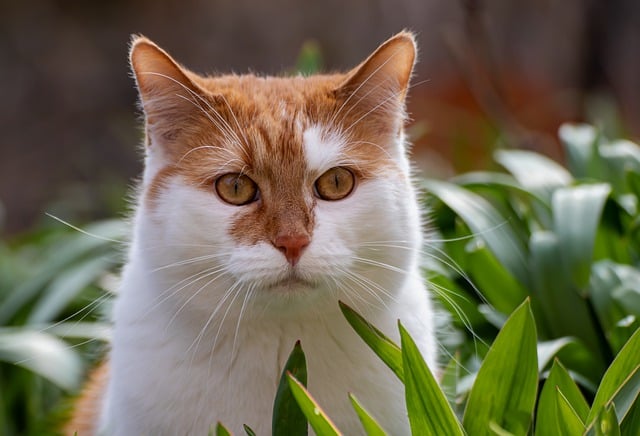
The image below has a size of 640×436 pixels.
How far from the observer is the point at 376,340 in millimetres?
1493

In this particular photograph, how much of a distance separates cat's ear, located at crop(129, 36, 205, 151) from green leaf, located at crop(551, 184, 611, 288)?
39.9 inches

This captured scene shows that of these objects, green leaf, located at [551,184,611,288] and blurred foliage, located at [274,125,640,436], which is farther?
green leaf, located at [551,184,611,288]

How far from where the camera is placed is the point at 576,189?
2299 millimetres

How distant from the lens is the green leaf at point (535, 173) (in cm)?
250

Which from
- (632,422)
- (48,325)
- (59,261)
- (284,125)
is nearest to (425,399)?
(632,422)

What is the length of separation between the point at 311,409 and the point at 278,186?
42cm

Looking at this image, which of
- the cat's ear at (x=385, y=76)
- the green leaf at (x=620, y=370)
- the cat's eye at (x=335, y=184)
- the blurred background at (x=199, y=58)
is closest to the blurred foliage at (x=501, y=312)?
the green leaf at (x=620, y=370)

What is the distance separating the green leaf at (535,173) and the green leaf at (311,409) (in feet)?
4.30

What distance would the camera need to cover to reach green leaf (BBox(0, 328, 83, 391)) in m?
2.23

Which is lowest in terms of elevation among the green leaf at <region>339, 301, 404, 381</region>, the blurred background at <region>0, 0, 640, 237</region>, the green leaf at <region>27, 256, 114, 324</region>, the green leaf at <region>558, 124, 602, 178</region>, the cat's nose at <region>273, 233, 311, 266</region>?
the green leaf at <region>339, 301, 404, 381</region>

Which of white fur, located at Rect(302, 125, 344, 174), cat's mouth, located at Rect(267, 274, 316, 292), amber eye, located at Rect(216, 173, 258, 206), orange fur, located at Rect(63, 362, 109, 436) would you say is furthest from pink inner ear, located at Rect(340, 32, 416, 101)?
orange fur, located at Rect(63, 362, 109, 436)

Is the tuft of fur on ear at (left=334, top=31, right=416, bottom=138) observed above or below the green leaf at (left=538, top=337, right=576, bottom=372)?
above

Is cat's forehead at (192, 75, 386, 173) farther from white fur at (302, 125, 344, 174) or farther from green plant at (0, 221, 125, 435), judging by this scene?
green plant at (0, 221, 125, 435)

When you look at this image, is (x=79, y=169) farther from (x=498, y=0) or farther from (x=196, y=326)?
(x=196, y=326)
